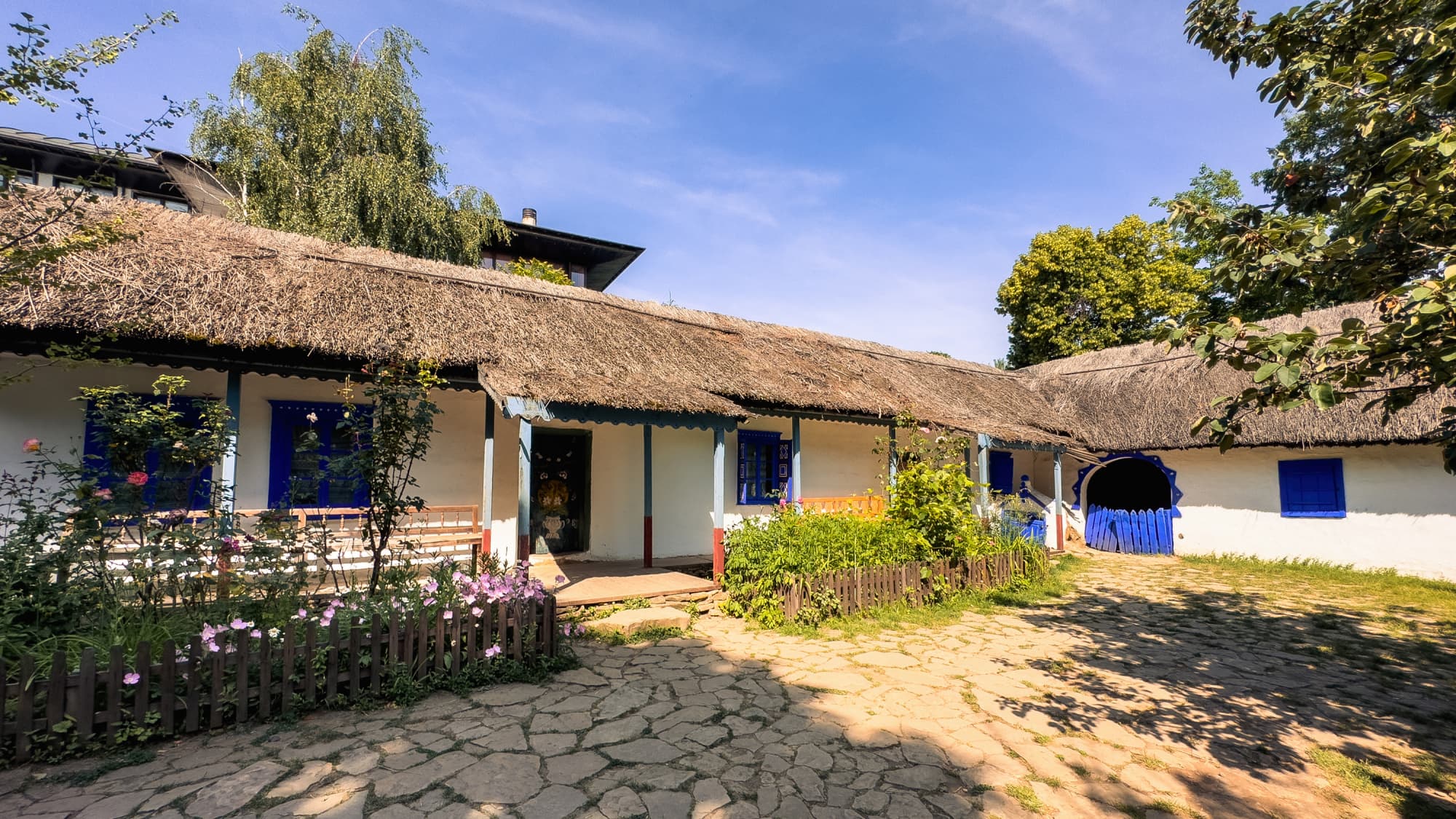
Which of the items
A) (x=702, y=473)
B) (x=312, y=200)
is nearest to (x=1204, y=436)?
(x=702, y=473)

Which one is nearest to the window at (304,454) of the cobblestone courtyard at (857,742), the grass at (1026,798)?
the cobblestone courtyard at (857,742)

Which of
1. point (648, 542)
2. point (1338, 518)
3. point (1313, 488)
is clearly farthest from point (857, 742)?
point (1313, 488)

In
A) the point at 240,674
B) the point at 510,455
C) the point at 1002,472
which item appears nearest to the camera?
the point at 240,674

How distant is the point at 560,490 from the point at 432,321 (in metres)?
3.33

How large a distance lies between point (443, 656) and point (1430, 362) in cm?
584

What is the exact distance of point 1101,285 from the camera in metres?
24.2

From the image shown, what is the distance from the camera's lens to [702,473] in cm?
1118

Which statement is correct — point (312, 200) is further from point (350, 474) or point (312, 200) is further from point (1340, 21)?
point (1340, 21)

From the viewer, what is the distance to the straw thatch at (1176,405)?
36.5 ft

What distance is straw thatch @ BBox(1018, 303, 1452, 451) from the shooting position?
11.1 meters

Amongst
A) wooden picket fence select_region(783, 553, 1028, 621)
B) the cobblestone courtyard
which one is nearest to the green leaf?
the cobblestone courtyard

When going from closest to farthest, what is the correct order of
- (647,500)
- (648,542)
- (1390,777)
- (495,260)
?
(1390,777) < (648,542) < (647,500) < (495,260)

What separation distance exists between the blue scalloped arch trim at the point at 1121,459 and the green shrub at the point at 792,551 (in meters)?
7.84

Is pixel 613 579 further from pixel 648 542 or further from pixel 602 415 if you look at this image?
pixel 602 415
